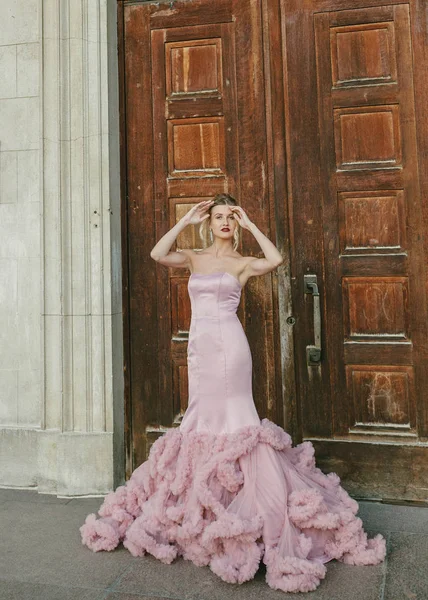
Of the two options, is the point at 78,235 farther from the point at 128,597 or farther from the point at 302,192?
the point at 128,597

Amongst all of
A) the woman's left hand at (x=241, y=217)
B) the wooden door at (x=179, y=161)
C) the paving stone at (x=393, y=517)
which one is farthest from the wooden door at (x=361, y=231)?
the woman's left hand at (x=241, y=217)

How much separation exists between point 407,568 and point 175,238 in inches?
90.9

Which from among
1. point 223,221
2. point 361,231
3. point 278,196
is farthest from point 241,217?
point 361,231

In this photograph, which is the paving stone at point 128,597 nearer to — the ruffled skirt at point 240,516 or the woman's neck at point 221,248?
the ruffled skirt at point 240,516

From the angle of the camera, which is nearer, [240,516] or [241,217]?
[240,516]

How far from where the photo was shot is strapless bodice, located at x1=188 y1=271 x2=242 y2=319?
3.37m

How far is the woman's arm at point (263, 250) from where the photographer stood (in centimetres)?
337

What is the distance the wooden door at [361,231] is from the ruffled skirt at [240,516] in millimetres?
895

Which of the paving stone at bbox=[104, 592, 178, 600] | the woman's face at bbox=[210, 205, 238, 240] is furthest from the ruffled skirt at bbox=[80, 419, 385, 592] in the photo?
the woman's face at bbox=[210, 205, 238, 240]

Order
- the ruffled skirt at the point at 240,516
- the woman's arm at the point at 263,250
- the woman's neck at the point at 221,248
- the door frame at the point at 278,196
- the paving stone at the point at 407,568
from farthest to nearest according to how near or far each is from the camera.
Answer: the door frame at the point at 278,196 < the woman's neck at the point at 221,248 < the woman's arm at the point at 263,250 < the ruffled skirt at the point at 240,516 < the paving stone at the point at 407,568

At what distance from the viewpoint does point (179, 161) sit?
4508 millimetres

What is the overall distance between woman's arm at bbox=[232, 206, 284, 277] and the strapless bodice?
0.47ft

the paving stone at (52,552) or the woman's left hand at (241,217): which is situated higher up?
the woman's left hand at (241,217)

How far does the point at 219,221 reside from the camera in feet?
11.4
